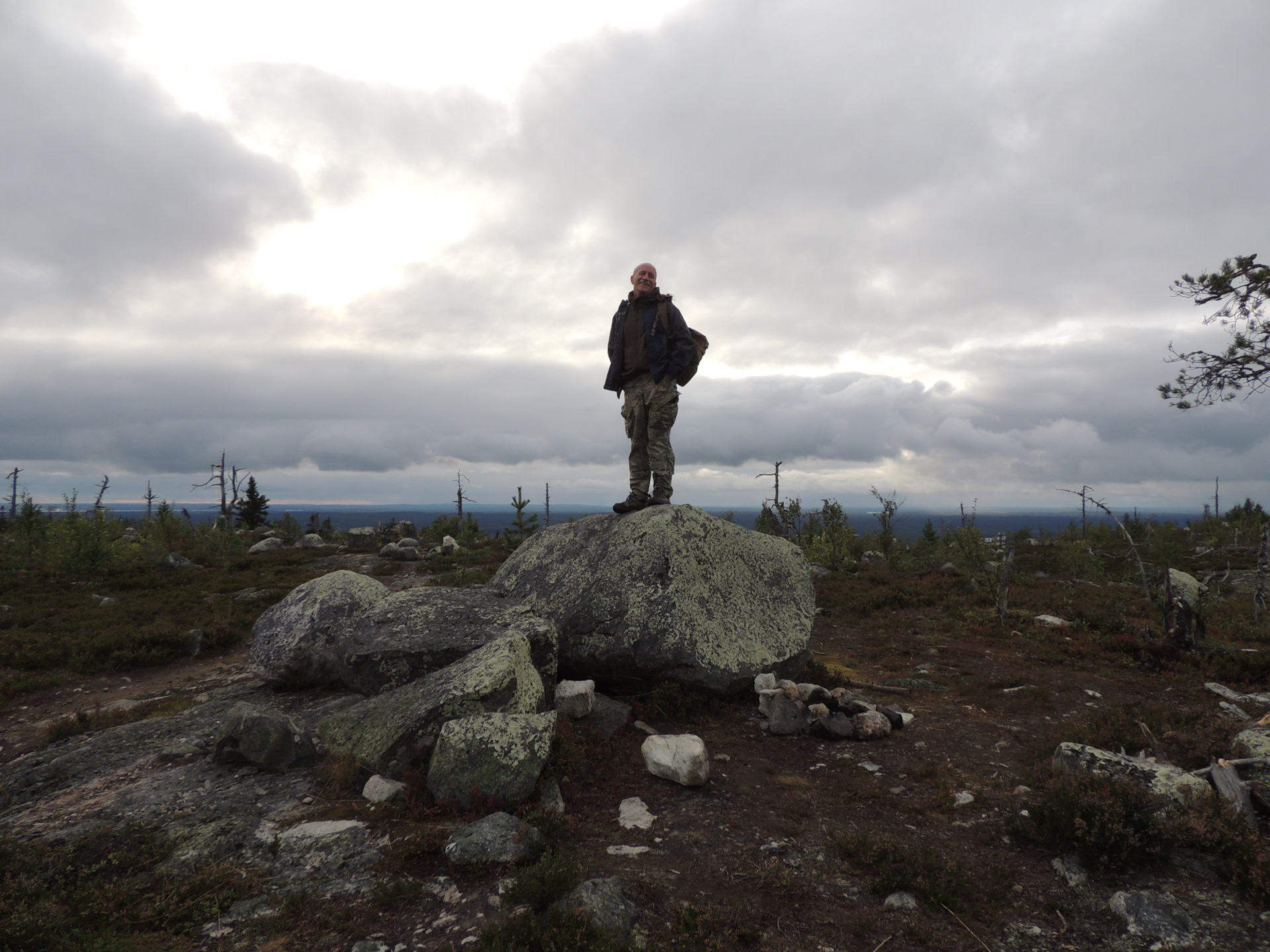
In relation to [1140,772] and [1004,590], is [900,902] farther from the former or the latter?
[1004,590]

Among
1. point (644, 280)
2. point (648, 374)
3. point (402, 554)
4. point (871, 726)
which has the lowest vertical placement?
point (402, 554)

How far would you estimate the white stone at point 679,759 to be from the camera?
665 centimetres

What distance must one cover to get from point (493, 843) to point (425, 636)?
4.21m

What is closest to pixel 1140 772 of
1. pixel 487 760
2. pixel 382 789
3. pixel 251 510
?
pixel 487 760

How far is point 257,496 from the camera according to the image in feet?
182

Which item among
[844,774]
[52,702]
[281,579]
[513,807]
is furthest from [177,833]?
[281,579]

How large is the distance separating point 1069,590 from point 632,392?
19.2 metres

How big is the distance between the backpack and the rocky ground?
19.5 ft

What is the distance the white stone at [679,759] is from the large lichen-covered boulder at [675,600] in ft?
6.55

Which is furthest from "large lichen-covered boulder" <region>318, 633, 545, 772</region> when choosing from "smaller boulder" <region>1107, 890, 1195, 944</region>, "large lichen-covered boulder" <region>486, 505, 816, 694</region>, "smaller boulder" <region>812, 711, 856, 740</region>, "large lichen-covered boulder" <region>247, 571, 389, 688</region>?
"smaller boulder" <region>1107, 890, 1195, 944</region>

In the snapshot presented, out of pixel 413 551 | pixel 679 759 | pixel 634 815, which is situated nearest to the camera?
pixel 634 815

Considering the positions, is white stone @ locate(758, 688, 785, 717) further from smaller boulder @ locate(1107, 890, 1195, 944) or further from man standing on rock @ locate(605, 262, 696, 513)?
smaller boulder @ locate(1107, 890, 1195, 944)

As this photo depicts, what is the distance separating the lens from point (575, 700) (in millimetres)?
8242

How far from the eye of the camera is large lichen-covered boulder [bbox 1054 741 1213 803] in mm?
5449
